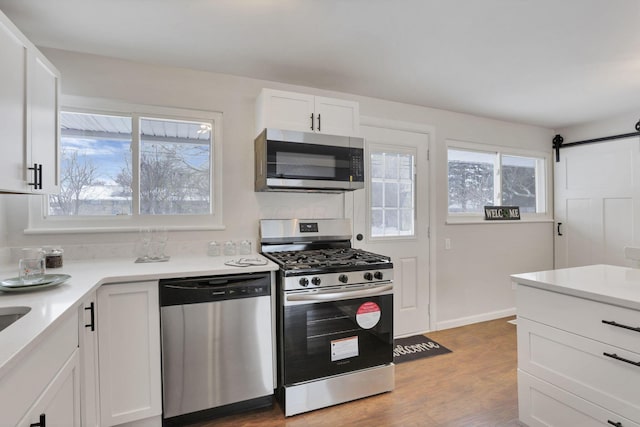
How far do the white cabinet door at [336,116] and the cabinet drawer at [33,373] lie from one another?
6.50 feet

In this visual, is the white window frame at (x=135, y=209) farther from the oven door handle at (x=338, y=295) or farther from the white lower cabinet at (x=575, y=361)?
the white lower cabinet at (x=575, y=361)

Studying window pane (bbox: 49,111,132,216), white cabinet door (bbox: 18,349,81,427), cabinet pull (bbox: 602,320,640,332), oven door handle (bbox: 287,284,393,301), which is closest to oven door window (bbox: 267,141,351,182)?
oven door handle (bbox: 287,284,393,301)

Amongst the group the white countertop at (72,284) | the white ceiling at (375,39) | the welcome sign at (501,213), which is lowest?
the white countertop at (72,284)

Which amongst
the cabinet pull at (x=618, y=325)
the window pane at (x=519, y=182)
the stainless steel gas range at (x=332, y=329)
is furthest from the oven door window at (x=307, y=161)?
the window pane at (x=519, y=182)

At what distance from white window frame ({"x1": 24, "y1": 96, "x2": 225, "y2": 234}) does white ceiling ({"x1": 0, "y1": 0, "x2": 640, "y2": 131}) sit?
352mm

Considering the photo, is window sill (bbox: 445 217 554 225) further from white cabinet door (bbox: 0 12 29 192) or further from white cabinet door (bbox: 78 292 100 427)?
white cabinet door (bbox: 0 12 29 192)

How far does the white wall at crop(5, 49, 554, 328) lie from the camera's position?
7.56 feet

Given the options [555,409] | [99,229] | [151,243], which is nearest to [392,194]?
[555,409]

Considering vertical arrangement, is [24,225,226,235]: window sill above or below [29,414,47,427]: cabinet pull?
above

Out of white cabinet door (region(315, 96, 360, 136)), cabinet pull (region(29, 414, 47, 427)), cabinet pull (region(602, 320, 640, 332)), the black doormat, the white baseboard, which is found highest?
white cabinet door (region(315, 96, 360, 136))

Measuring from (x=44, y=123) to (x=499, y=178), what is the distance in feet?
14.0

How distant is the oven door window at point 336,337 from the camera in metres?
2.07

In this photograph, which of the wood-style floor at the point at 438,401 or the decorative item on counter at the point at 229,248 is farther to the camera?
the decorative item on counter at the point at 229,248

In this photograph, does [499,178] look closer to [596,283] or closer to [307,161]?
[596,283]
